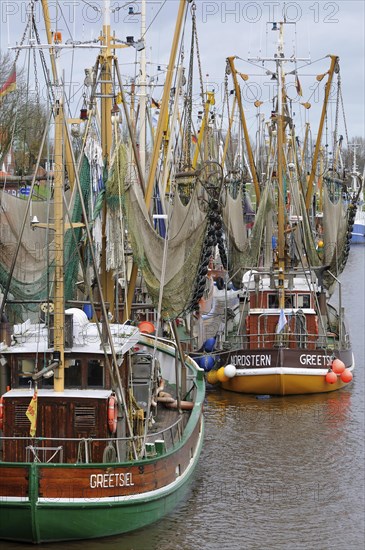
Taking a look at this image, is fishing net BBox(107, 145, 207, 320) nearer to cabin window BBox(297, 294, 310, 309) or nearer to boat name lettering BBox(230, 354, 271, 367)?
boat name lettering BBox(230, 354, 271, 367)

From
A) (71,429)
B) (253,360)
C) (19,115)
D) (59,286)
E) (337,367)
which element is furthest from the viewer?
(19,115)

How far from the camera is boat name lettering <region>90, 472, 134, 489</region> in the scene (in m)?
23.4

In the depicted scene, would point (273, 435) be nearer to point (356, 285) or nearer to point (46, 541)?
point (46, 541)

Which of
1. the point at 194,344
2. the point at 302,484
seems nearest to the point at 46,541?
the point at 302,484

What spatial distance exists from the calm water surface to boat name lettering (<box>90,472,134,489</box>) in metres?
1.42

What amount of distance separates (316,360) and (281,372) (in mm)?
1379

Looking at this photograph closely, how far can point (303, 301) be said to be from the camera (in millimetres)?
43875

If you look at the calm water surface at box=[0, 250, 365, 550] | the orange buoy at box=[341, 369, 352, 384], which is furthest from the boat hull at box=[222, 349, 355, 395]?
the orange buoy at box=[341, 369, 352, 384]

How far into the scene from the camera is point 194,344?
148ft

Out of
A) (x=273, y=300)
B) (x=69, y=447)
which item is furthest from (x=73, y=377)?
(x=273, y=300)

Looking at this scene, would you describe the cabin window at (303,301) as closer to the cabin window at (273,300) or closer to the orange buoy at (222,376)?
the cabin window at (273,300)

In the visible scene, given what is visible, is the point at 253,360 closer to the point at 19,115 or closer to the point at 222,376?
the point at 222,376

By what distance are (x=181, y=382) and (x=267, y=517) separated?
250 inches

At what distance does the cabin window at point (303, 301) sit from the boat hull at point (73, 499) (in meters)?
19.5
